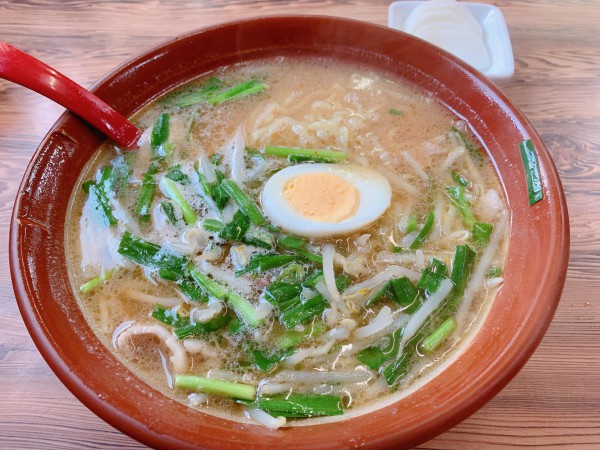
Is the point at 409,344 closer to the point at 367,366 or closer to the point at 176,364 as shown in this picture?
the point at 367,366

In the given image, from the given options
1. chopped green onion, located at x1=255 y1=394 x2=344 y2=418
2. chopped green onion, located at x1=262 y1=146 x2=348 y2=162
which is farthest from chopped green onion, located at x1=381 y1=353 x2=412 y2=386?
chopped green onion, located at x1=262 y1=146 x2=348 y2=162

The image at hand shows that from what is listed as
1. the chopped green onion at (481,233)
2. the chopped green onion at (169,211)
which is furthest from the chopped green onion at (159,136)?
the chopped green onion at (481,233)

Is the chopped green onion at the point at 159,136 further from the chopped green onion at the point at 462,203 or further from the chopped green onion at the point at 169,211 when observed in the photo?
the chopped green onion at the point at 462,203


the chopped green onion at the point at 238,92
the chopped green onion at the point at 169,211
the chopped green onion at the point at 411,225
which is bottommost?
the chopped green onion at the point at 411,225

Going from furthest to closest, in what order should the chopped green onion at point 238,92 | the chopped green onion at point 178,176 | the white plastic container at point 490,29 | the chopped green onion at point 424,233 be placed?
the white plastic container at point 490,29 → the chopped green onion at point 238,92 → the chopped green onion at point 178,176 → the chopped green onion at point 424,233

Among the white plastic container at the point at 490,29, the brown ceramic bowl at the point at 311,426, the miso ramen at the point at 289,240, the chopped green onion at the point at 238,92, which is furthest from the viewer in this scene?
the white plastic container at the point at 490,29

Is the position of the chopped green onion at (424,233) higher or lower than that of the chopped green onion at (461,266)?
higher

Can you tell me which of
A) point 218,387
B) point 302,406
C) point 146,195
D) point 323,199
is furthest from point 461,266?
point 146,195

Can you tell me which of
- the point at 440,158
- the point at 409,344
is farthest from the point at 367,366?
the point at 440,158
